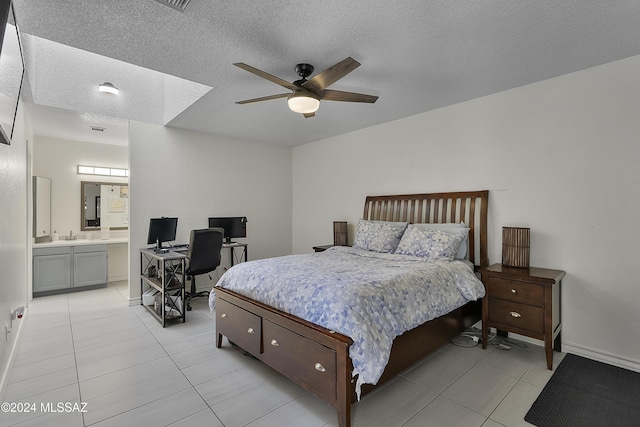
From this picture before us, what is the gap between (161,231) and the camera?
4.11 meters

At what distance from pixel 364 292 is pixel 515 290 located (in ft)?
5.22

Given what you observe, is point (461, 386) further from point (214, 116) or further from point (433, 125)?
point (214, 116)

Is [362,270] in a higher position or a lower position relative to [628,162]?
lower

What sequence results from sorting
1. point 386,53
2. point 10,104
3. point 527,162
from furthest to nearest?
point 527,162, point 386,53, point 10,104

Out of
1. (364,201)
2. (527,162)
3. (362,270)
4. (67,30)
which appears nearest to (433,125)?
(527,162)

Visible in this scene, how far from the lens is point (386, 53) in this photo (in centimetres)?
241

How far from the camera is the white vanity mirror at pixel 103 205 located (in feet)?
17.5

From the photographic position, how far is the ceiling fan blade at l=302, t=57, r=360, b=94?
80.4 inches

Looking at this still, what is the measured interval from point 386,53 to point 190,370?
119 inches

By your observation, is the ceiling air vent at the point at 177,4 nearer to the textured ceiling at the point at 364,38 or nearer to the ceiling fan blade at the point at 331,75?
the textured ceiling at the point at 364,38

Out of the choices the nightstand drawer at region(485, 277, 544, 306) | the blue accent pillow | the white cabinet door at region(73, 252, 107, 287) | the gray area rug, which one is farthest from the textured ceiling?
the white cabinet door at region(73, 252, 107, 287)

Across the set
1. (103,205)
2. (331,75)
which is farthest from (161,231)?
(331,75)

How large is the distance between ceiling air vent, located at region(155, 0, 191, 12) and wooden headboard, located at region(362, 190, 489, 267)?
3.09 meters

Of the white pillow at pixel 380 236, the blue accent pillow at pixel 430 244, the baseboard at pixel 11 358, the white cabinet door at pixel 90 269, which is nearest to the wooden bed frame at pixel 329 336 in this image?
the blue accent pillow at pixel 430 244
